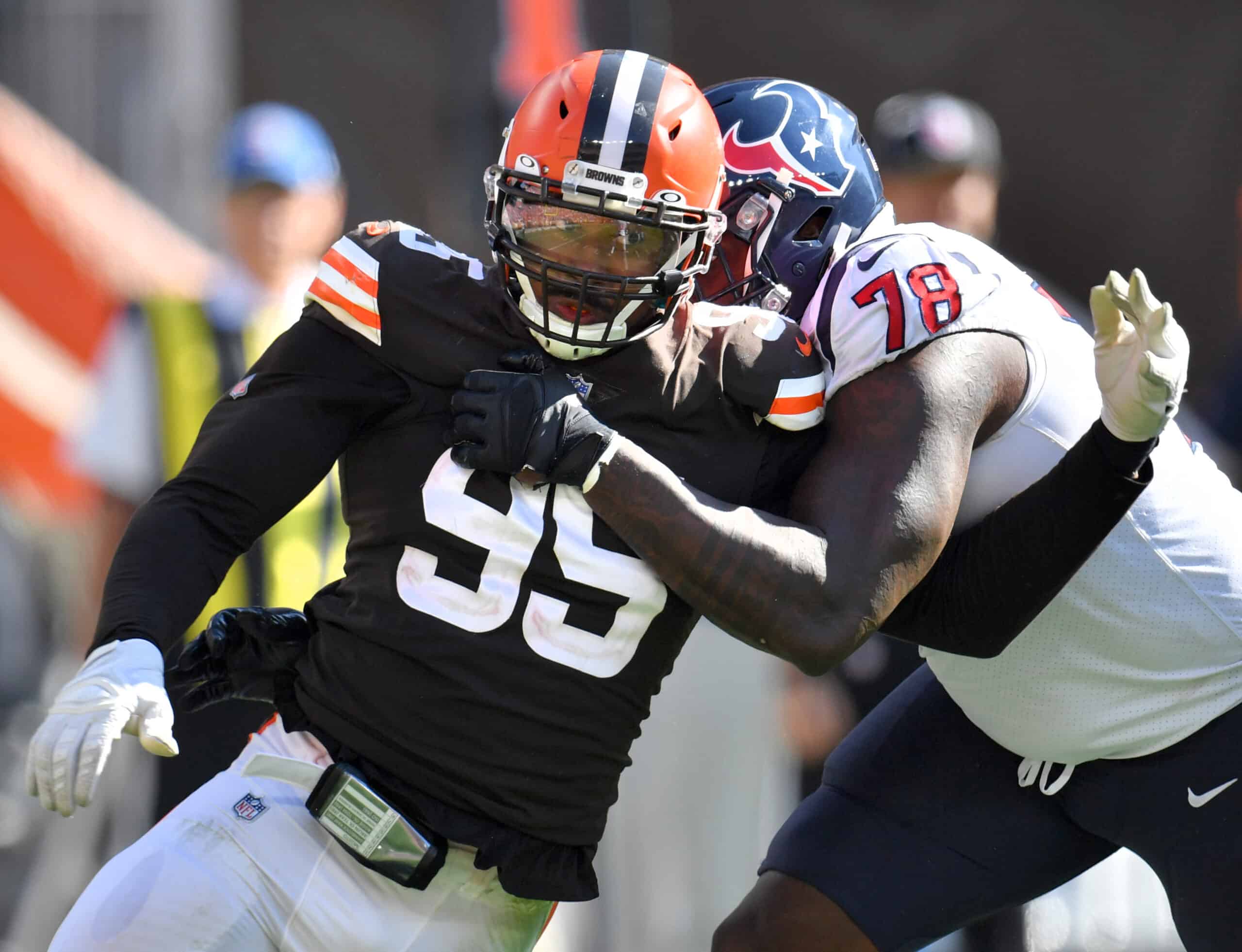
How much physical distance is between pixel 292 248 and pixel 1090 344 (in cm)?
212

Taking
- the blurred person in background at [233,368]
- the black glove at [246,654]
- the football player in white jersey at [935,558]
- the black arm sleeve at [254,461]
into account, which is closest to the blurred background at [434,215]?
the blurred person in background at [233,368]

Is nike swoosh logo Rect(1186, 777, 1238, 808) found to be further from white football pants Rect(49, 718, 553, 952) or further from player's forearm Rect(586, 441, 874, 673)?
white football pants Rect(49, 718, 553, 952)

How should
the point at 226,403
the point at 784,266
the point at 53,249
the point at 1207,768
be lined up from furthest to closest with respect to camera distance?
1. the point at 53,249
2. the point at 784,266
3. the point at 1207,768
4. the point at 226,403

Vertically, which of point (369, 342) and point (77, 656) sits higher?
point (369, 342)

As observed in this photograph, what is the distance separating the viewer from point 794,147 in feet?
8.74

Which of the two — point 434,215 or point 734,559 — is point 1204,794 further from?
point 434,215

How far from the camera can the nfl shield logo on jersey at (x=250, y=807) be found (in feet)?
6.75

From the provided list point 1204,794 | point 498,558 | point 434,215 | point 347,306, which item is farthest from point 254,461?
point 434,215

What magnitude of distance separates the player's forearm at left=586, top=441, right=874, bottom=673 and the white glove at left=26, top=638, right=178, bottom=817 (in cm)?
61

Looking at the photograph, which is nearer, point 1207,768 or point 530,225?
point 530,225

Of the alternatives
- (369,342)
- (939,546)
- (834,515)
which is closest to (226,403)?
(369,342)

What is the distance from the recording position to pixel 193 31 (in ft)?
14.8

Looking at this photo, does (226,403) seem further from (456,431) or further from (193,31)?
(193,31)

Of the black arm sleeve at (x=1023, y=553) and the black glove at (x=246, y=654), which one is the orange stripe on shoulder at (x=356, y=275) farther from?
the black arm sleeve at (x=1023, y=553)
